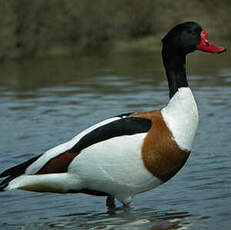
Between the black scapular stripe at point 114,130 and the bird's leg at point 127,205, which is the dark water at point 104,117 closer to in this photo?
the bird's leg at point 127,205

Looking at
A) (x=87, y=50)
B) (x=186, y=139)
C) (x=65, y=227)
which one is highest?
(x=87, y=50)

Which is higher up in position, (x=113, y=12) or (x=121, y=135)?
(x=113, y=12)


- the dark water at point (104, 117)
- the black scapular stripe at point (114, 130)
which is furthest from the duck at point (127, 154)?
the dark water at point (104, 117)

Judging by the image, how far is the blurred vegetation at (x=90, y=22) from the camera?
22.1 meters

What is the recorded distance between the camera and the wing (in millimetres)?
4965

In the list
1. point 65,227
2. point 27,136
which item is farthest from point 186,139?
point 27,136

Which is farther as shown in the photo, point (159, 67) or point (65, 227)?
point (159, 67)

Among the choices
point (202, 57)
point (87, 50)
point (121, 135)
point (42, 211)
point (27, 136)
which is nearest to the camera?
point (121, 135)

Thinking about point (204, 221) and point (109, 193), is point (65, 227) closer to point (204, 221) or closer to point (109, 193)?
point (109, 193)

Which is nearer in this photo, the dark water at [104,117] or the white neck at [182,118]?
the white neck at [182,118]

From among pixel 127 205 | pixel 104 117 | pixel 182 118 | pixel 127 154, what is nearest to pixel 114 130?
pixel 127 154

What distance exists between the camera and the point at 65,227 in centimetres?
506

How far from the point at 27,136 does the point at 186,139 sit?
3.98 metres

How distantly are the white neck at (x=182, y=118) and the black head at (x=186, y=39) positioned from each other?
380 mm
